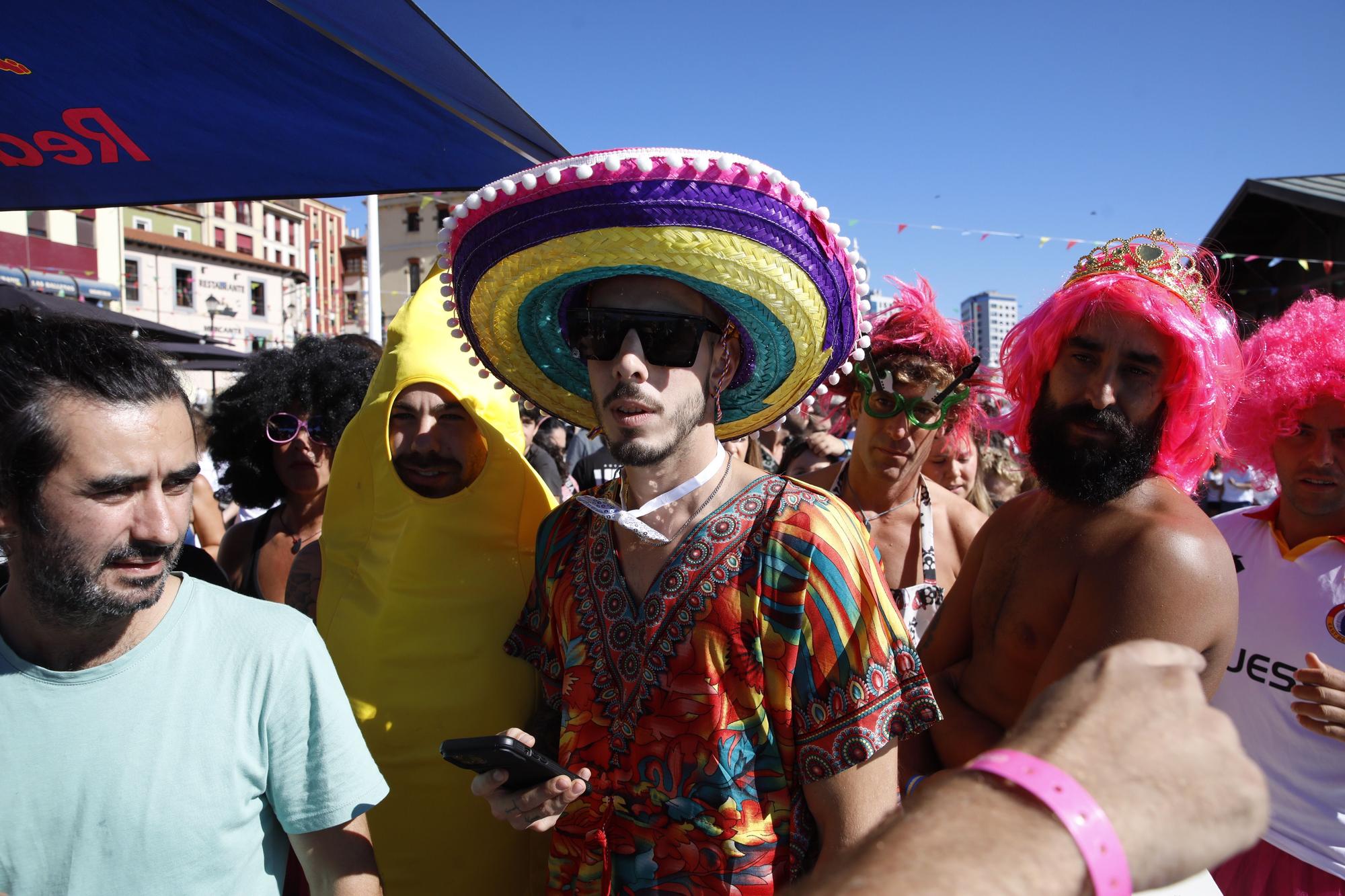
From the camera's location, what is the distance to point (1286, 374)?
2963 millimetres

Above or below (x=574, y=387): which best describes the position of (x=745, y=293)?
above

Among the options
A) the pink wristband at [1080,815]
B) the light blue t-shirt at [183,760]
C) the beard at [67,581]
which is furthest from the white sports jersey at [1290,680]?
the beard at [67,581]

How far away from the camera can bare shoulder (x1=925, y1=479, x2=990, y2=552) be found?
3520mm

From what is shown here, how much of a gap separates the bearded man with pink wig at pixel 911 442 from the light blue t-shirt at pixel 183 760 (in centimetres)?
220

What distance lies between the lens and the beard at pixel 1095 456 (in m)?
2.13

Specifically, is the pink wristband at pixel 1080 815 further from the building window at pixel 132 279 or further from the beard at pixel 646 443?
the building window at pixel 132 279

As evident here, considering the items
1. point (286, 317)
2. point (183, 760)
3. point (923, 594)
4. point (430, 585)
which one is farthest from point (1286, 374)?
point (286, 317)

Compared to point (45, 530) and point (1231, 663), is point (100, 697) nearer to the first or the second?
point (45, 530)

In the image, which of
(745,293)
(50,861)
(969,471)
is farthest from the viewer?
(969,471)

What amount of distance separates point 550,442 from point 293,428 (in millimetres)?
4538

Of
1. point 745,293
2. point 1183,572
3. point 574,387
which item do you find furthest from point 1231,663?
point 574,387

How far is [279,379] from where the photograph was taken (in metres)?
3.80

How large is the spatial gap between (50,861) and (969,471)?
4.50 metres

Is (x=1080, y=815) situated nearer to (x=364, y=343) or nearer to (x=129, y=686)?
(x=129, y=686)
